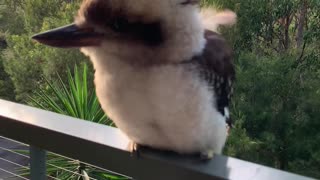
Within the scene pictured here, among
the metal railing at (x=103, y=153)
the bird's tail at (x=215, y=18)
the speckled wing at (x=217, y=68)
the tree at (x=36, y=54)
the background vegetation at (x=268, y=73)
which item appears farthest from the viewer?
the tree at (x=36, y=54)

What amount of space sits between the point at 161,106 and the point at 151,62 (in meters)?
0.07

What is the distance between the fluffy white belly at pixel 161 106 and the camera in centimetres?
79

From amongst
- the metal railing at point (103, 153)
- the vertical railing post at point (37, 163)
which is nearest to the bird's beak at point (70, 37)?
the metal railing at point (103, 153)

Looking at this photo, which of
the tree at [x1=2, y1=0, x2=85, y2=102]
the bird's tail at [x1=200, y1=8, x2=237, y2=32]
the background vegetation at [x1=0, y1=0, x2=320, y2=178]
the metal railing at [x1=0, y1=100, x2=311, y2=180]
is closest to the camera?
the metal railing at [x1=0, y1=100, x2=311, y2=180]

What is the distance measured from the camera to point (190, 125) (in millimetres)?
835

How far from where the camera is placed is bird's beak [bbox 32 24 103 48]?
75cm

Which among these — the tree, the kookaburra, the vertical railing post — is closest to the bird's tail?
the kookaburra

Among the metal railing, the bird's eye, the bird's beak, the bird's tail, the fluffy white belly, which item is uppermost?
the bird's eye

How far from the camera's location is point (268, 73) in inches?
193

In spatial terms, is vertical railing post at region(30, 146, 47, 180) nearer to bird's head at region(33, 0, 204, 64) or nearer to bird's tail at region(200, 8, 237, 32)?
bird's head at region(33, 0, 204, 64)

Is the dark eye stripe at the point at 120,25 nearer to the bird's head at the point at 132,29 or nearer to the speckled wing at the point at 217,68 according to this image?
the bird's head at the point at 132,29

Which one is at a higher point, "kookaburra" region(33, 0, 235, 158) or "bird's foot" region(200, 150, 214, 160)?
"kookaburra" region(33, 0, 235, 158)

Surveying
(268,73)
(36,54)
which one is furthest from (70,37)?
(36,54)

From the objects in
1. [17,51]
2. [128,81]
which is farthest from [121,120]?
[17,51]
